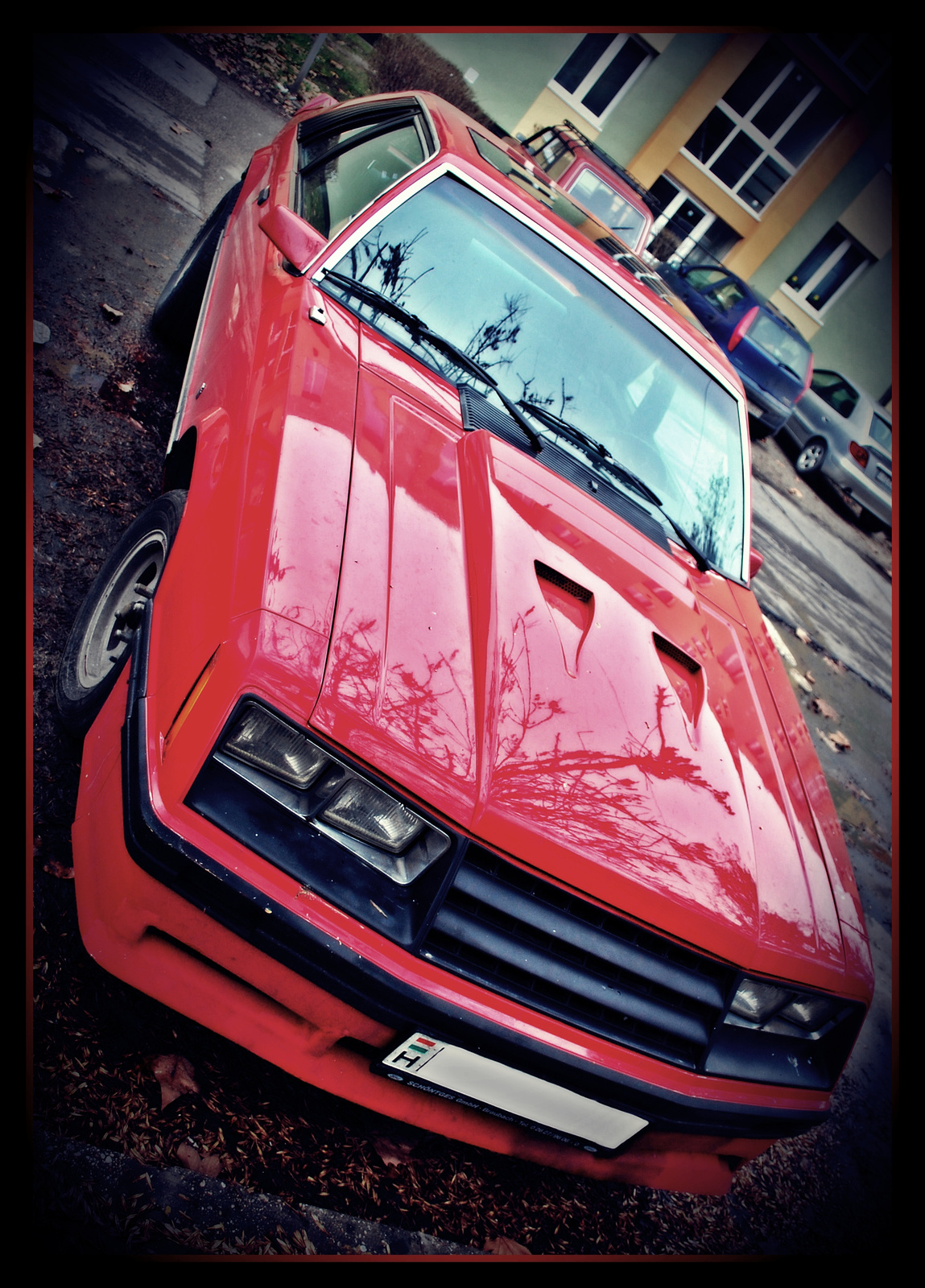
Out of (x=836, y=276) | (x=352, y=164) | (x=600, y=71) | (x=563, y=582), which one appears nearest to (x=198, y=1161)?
(x=563, y=582)

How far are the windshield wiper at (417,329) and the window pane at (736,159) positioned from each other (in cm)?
1798

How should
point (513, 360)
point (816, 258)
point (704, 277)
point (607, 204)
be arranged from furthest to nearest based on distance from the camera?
point (816, 258)
point (704, 277)
point (607, 204)
point (513, 360)

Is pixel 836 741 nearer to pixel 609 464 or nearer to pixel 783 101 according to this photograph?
pixel 609 464

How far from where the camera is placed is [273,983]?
1510 mm

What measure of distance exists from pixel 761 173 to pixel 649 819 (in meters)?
19.6

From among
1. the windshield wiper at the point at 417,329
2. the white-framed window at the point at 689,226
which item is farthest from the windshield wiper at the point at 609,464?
the white-framed window at the point at 689,226

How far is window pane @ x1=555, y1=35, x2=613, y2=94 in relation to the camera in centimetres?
1422

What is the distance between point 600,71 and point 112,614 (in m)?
17.0

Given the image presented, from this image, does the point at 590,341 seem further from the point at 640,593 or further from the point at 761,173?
the point at 761,173

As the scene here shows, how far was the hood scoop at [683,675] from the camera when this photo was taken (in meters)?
2.06

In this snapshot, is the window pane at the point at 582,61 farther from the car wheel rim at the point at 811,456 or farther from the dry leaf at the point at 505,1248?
the dry leaf at the point at 505,1248

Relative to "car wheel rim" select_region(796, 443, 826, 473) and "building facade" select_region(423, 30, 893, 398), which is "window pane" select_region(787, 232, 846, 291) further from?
"car wheel rim" select_region(796, 443, 826, 473)

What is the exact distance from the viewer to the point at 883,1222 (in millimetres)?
2559

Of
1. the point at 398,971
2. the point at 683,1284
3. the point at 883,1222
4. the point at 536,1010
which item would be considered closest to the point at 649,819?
the point at 536,1010
